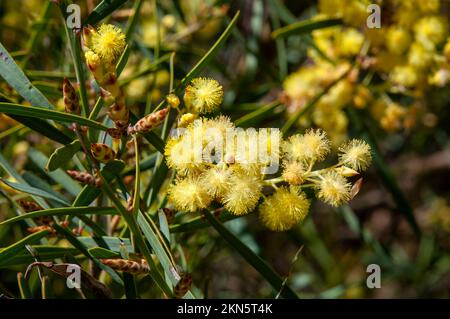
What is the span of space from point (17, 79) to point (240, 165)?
47 cm

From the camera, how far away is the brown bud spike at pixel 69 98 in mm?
1051

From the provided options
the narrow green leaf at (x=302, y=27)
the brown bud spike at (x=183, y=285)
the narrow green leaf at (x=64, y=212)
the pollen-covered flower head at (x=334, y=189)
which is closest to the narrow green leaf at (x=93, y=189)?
the narrow green leaf at (x=64, y=212)

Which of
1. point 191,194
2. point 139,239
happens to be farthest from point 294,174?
point 139,239

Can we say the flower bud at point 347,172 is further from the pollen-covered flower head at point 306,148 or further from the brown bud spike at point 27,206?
the brown bud spike at point 27,206

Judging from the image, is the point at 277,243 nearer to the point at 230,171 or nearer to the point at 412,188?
the point at 412,188

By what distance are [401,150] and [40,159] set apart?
199cm

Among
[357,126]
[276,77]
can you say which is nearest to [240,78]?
[276,77]

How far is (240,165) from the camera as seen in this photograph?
104 cm

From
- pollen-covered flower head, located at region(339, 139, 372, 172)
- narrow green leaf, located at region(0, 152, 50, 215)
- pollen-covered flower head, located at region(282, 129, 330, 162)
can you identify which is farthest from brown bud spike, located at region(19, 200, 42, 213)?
pollen-covered flower head, located at region(339, 139, 372, 172)

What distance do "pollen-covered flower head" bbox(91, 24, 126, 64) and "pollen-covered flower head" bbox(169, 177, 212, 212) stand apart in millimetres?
263

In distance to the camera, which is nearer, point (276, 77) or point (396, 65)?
point (396, 65)

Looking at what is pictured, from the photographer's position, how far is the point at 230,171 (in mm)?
1036

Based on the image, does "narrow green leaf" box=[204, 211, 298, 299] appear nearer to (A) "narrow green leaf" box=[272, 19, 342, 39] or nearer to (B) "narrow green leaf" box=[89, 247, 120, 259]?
(B) "narrow green leaf" box=[89, 247, 120, 259]

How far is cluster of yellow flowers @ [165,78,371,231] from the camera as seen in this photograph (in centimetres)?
103
